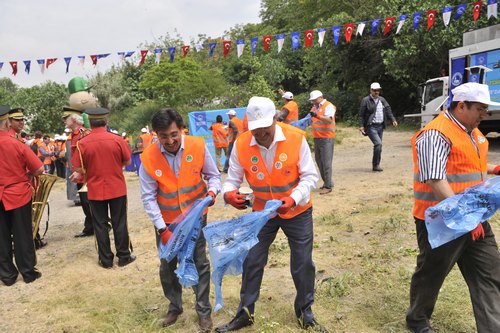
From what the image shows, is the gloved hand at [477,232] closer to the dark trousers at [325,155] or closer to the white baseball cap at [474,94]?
the white baseball cap at [474,94]

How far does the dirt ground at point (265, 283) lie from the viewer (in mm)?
3709

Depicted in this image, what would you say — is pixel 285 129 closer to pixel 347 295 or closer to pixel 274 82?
pixel 347 295

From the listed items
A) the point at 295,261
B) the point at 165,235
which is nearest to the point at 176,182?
the point at 165,235

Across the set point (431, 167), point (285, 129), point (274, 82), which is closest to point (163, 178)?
point (285, 129)

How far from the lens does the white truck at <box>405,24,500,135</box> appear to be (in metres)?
12.1

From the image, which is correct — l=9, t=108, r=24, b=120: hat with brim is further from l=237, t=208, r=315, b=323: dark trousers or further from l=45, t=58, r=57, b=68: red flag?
l=45, t=58, r=57, b=68: red flag

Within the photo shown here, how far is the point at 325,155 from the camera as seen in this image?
7777 millimetres

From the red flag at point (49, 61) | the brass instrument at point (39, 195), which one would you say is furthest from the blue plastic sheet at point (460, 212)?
the red flag at point (49, 61)

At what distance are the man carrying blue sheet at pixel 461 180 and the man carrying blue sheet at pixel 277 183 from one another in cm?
81

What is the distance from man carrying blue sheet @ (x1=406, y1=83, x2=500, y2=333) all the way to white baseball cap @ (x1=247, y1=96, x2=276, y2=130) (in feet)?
3.46

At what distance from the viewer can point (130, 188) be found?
39.2ft

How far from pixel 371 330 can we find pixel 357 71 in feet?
81.6

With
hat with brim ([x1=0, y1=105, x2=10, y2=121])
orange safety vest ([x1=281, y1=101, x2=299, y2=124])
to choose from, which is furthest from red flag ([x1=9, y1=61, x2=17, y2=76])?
hat with brim ([x1=0, y1=105, x2=10, y2=121])

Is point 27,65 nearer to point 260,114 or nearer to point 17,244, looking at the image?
point 17,244
